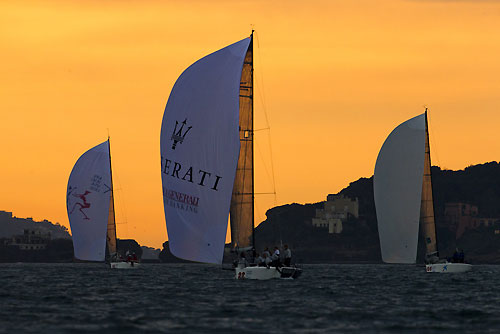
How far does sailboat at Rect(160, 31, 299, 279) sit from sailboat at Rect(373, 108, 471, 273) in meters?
34.7

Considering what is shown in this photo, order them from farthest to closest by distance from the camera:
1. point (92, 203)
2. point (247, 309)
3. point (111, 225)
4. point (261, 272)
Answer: point (111, 225), point (92, 203), point (261, 272), point (247, 309)

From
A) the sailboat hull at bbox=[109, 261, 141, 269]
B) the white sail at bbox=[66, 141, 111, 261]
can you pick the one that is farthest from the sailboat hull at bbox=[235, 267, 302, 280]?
the sailboat hull at bbox=[109, 261, 141, 269]

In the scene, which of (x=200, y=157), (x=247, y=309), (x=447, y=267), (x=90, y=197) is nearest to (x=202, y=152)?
(x=200, y=157)

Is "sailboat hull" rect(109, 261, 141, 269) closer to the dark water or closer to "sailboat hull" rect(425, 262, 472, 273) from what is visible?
"sailboat hull" rect(425, 262, 472, 273)

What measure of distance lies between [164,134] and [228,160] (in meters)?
3.72

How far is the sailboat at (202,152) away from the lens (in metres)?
50.6

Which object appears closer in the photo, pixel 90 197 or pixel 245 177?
pixel 245 177

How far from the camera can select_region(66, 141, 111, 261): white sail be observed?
98.6 m

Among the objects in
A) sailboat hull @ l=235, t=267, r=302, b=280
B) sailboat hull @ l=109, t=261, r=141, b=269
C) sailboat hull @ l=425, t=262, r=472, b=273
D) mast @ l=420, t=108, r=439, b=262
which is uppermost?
mast @ l=420, t=108, r=439, b=262

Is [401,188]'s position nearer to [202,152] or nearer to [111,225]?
[111,225]

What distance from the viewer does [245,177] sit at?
2170 inches

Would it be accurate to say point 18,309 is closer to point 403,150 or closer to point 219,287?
point 219,287

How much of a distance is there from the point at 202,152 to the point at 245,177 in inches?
188

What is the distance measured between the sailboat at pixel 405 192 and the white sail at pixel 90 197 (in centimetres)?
2629
